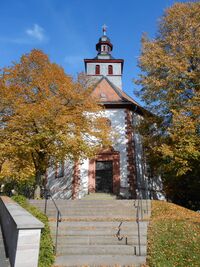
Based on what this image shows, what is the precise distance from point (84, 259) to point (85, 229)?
2.32m

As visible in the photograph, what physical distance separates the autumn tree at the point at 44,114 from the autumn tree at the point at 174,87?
12.1ft

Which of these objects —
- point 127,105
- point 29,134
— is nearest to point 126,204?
point 29,134

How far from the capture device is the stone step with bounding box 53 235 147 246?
9.51 m

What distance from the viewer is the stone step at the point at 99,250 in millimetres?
8836

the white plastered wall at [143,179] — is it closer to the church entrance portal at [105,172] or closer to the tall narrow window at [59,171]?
the church entrance portal at [105,172]

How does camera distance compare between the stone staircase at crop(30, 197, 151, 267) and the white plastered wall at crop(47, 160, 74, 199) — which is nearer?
the stone staircase at crop(30, 197, 151, 267)

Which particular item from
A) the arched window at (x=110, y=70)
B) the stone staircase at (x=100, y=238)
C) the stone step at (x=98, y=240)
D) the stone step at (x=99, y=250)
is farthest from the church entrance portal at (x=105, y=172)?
the arched window at (x=110, y=70)

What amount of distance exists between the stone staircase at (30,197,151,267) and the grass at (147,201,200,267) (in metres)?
0.34

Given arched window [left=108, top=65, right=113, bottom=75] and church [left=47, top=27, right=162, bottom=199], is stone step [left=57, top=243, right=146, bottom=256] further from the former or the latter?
arched window [left=108, top=65, right=113, bottom=75]

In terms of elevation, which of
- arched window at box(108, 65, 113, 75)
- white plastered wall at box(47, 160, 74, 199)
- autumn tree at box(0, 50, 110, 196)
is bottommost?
white plastered wall at box(47, 160, 74, 199)

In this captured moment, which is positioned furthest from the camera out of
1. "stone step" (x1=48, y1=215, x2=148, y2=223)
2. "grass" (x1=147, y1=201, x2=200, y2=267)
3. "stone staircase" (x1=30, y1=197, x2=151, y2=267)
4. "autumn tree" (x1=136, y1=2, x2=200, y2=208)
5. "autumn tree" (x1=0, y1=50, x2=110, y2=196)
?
"autumn tree" (x1=0, y1=50, x2=110, y2=196)

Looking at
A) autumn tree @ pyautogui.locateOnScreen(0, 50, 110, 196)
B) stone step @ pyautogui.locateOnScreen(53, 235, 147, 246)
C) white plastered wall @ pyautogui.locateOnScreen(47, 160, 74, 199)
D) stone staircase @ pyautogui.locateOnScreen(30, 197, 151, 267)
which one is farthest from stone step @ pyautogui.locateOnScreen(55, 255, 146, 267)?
white plastered wall @ pyautogui.locateOnScreen(47, 160, 74, 199)

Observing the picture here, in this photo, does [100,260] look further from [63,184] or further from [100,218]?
[63,184]

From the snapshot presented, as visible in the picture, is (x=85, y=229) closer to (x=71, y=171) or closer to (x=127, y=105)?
(x=71, y=171)
